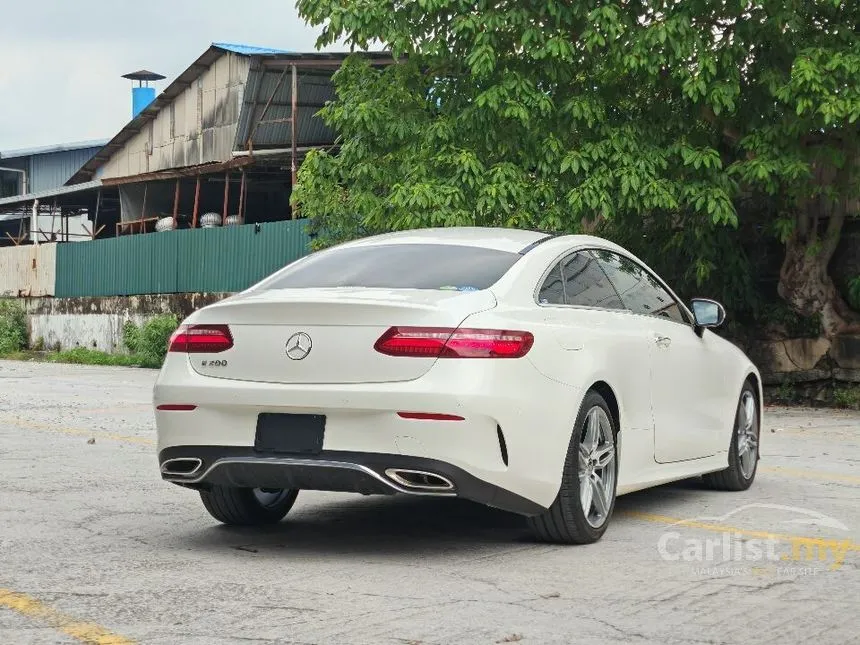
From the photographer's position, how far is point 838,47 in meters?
15.4

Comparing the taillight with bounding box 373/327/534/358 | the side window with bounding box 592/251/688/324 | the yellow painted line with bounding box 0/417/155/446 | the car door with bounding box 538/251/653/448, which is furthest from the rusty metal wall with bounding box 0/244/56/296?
the taillight with bounding box 373/327/534/358

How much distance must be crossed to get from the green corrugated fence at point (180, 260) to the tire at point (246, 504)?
18937mm

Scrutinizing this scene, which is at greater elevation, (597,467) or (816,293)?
(816,293)

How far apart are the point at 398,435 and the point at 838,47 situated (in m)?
11.1

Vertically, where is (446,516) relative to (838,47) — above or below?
below

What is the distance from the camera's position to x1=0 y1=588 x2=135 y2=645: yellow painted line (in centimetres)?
460

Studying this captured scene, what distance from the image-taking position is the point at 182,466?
6.41m

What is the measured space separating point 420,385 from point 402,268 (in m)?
1.03

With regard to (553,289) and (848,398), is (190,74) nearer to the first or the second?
(848,398)

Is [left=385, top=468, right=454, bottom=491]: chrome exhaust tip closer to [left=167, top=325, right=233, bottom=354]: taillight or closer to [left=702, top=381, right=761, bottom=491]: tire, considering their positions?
[left=167, top=325, right=233, bottom=354]: taillight

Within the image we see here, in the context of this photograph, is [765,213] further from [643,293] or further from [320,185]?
[643,293]

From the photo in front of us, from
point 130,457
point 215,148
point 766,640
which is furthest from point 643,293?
point 215,148

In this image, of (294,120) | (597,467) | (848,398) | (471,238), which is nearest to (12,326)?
(294,120)

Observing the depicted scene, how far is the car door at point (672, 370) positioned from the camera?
24.9 feet
